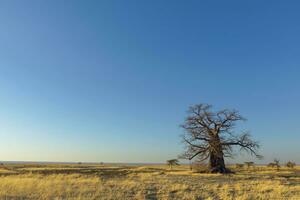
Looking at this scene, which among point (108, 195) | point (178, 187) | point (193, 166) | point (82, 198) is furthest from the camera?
point (193, 166)

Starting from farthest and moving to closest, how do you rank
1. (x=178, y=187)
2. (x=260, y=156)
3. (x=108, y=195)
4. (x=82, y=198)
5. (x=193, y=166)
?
1. (x=193, y=166)
2. (x=260, y=156)
3. (x=178, y=187)
4. (x=108, y=195)
5. (x=82, y=198)

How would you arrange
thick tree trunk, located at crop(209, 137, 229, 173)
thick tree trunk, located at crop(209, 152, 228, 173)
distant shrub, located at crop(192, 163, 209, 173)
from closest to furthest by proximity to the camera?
thick tree trunk, located at crop(209, 137, 229, 173) → thick tree trunk, located at crop(209, 152, 228, 173) → distant shrub, located at crop(192, 163, 209, 173)

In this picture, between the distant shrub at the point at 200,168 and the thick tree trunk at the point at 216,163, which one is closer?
the thick tree trunk at the point at 216,163

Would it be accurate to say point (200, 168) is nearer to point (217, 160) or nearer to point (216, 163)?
point (216, 163)

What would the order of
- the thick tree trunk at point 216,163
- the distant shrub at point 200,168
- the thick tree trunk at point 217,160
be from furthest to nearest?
the distant shrub at point 200,168
the thick tree trunk at point 216,163
the thick tree trunk at point 217,160

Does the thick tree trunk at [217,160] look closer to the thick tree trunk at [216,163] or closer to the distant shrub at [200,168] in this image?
the thick tree trunk at [216,163]

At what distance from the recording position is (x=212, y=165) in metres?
35.8

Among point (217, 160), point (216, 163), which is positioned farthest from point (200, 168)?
point (217, 160)

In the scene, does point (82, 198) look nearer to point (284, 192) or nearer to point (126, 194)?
point (126, 194)

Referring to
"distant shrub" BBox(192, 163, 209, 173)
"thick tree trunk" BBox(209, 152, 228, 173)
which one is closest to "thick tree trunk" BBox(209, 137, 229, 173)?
"thick tree trunk" BBox(209, 152, 228, 173)

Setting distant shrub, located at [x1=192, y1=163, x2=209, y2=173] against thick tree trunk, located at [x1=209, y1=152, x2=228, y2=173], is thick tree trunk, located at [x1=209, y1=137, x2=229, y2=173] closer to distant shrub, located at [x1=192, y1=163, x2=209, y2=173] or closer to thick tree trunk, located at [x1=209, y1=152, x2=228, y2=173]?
thick tree trunk, located at [x1=209, y1=152, x2=228, y2=173]

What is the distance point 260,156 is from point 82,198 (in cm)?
2629

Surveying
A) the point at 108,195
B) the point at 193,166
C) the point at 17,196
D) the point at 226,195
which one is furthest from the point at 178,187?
the point at 193,166

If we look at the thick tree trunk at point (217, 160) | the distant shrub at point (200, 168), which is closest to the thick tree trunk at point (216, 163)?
the thick tree trunk at point (217, 160)
